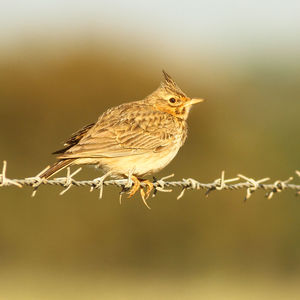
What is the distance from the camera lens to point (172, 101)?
42.2ft

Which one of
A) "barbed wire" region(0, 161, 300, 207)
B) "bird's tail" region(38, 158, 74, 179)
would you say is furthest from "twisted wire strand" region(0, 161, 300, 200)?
"bird's tail" region(38, 158, 74, 179)

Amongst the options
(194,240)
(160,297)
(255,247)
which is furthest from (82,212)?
(160,297)

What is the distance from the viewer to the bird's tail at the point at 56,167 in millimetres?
10125

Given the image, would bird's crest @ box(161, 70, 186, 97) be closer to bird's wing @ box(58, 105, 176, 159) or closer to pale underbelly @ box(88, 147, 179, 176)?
bird's wing @ box(58, 105, 176, 159)

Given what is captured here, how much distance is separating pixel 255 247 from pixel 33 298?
12.7m

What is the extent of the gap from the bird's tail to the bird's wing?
10 centimetres

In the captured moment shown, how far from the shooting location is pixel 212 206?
2753cm

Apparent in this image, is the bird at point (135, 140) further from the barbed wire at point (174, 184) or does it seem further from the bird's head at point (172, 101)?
the barbed wire at point (174, 184)

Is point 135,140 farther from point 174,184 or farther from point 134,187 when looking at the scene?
point 174,184

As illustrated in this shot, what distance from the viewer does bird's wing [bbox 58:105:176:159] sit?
10.9m

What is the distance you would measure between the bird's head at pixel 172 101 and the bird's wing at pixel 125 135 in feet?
1.01

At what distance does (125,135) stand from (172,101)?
4.84ft

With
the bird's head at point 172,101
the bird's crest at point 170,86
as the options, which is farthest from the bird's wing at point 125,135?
the bird's crest at point 170,86

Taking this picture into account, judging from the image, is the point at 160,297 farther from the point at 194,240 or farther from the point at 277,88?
the point at 277,88
